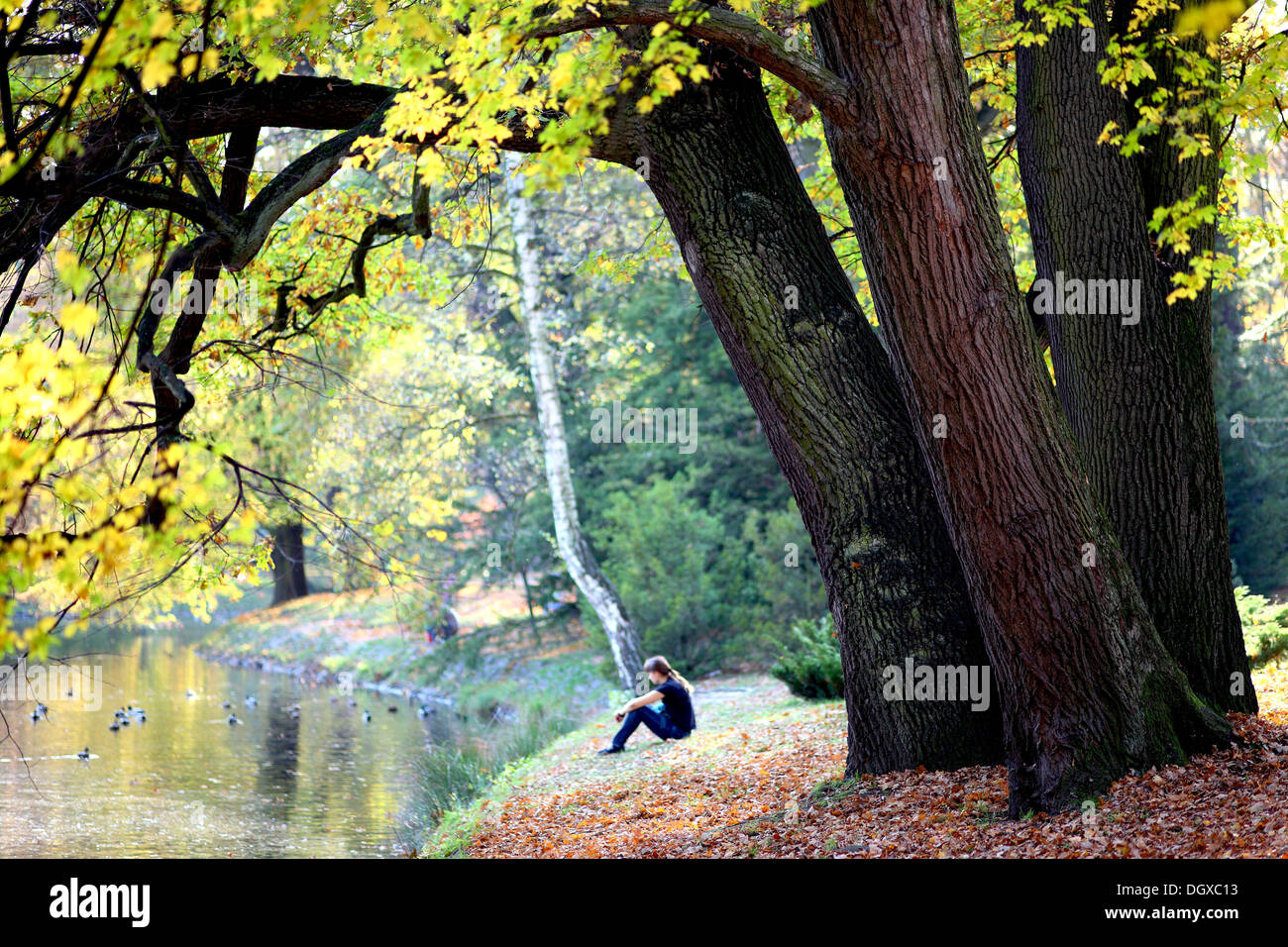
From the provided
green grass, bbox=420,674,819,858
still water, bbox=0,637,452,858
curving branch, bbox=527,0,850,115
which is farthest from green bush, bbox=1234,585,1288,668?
still water, bbox=0,637,452,858

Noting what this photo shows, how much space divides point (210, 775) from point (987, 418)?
35.8 feet

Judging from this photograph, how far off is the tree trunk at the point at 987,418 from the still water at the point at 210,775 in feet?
15.1

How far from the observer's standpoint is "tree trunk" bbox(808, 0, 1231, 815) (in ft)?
15.7

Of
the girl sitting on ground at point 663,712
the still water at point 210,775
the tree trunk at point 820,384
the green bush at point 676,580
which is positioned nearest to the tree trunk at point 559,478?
the green bush at point 676,580

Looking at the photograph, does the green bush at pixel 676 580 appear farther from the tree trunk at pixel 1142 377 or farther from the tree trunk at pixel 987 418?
the tree trunk at pixel 987 418

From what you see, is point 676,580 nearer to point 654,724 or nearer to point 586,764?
point 654,724

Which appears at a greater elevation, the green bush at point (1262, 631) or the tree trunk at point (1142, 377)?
the tree trunk at point (1142, 377)

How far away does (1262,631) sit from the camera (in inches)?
363

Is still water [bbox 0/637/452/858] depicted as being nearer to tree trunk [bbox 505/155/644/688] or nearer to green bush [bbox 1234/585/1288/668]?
tree trunk [bbox 505/155/644/688]

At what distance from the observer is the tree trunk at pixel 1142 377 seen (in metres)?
6.03

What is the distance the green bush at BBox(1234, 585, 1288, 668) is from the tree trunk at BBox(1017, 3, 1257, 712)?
299 centimetres

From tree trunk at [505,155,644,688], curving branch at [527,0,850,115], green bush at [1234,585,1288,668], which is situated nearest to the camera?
curving branch at [527,0,850,115]

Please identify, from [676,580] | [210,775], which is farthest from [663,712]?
[210,775]

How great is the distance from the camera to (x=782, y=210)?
589 centimetres
